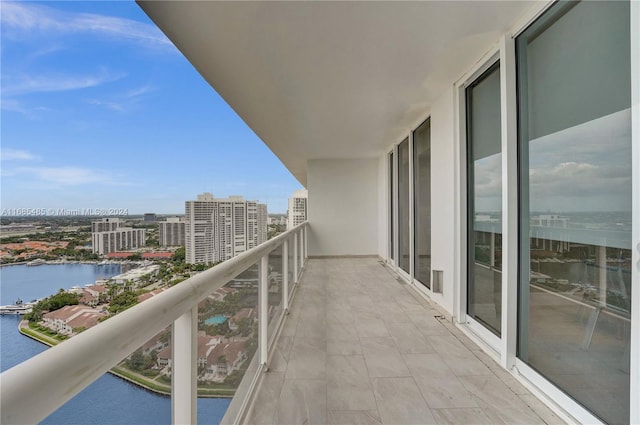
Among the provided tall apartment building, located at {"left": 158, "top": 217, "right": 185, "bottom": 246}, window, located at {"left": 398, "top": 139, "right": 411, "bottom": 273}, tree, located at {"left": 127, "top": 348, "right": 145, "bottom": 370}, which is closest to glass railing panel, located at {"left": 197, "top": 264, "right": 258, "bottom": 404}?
tree, located at {"left": 127, "top": 348, "right": 145, "bottom": 370}

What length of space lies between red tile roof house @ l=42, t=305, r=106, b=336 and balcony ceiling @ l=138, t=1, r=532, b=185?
209 cm

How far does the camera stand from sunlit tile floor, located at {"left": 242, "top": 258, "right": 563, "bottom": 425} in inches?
77.1

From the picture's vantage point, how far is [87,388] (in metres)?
0.61

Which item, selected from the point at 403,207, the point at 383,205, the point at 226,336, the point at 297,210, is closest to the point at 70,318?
the point at 226,336

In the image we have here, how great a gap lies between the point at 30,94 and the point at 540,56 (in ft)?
10.3

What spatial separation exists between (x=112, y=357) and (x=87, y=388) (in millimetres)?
64

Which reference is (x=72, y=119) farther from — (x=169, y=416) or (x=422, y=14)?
(x=422, y=14)

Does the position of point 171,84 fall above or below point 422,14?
above

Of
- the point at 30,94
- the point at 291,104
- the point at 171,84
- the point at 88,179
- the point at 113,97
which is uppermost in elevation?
the point at 171,84

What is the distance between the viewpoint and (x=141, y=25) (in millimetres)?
2391

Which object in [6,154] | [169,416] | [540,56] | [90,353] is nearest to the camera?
[90,353]

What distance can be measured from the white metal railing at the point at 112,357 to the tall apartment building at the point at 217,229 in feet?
1.88

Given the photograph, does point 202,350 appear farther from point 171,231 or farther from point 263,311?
point 263,311

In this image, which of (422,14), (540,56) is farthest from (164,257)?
(540,56)
